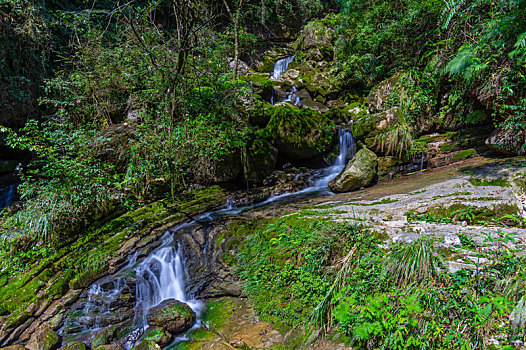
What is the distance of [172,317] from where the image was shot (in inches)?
136

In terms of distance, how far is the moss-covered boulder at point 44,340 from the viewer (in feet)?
10.6

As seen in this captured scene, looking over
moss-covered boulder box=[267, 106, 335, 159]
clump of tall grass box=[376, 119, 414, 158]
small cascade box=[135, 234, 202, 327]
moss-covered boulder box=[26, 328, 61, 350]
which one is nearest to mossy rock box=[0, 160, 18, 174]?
moss-covered boulder box=[26, 328, 61, 350]

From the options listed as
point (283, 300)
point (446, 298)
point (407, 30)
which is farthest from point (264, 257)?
point (407, 30)

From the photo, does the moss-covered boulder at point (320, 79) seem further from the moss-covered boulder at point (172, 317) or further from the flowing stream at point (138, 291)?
the moss-covered boulder at point (172, 317)

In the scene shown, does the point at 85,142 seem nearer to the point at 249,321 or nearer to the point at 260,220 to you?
the point at 260,220

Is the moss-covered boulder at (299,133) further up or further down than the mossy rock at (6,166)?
further down

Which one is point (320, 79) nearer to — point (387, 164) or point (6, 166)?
point (387, 164)

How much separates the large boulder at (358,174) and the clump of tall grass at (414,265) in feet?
12.4

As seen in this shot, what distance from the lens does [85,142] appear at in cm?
520

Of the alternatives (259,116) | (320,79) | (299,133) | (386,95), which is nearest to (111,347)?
(259,116)

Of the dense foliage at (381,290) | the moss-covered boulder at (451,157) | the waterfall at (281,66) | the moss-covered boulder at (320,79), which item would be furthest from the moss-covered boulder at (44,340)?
the waterfall at (281,66)

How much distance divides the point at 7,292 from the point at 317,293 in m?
5.08

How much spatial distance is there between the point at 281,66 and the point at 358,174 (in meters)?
12.2

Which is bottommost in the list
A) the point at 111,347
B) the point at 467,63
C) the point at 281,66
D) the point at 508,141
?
the point at 111,347
